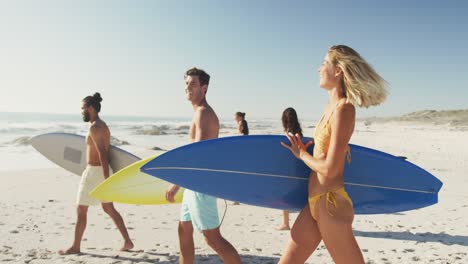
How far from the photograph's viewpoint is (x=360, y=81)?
7.20 ft

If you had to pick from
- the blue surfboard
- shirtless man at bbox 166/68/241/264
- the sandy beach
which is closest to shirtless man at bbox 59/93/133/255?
the sandy beach

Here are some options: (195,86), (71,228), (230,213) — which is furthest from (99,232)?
(195,86)

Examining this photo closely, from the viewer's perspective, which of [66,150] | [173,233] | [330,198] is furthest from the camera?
[66,150]

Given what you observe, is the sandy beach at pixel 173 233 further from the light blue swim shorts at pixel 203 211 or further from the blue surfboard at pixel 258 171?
the blue surfboard at pixel 258 171

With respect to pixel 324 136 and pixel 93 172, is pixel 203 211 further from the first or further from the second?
pixel 93 172

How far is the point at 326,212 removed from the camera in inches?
87.7

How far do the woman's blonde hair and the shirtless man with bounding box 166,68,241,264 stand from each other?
1.27 meters

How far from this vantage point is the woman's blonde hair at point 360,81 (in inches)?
86.3

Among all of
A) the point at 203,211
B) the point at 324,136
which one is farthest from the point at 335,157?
the point at 203,211

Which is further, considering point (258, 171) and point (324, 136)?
point (258, 171)

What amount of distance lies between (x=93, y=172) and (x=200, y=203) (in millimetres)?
1899

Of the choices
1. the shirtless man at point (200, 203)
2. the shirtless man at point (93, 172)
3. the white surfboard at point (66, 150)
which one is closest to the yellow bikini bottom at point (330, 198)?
the shirtless man at point (200, 203)

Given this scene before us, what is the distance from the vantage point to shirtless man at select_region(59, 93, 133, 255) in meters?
4.35

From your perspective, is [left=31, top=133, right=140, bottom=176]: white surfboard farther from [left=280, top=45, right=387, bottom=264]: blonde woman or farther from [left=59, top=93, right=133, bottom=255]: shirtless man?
[left=280, top=45, right=387, bottom=264]: blonde woman
